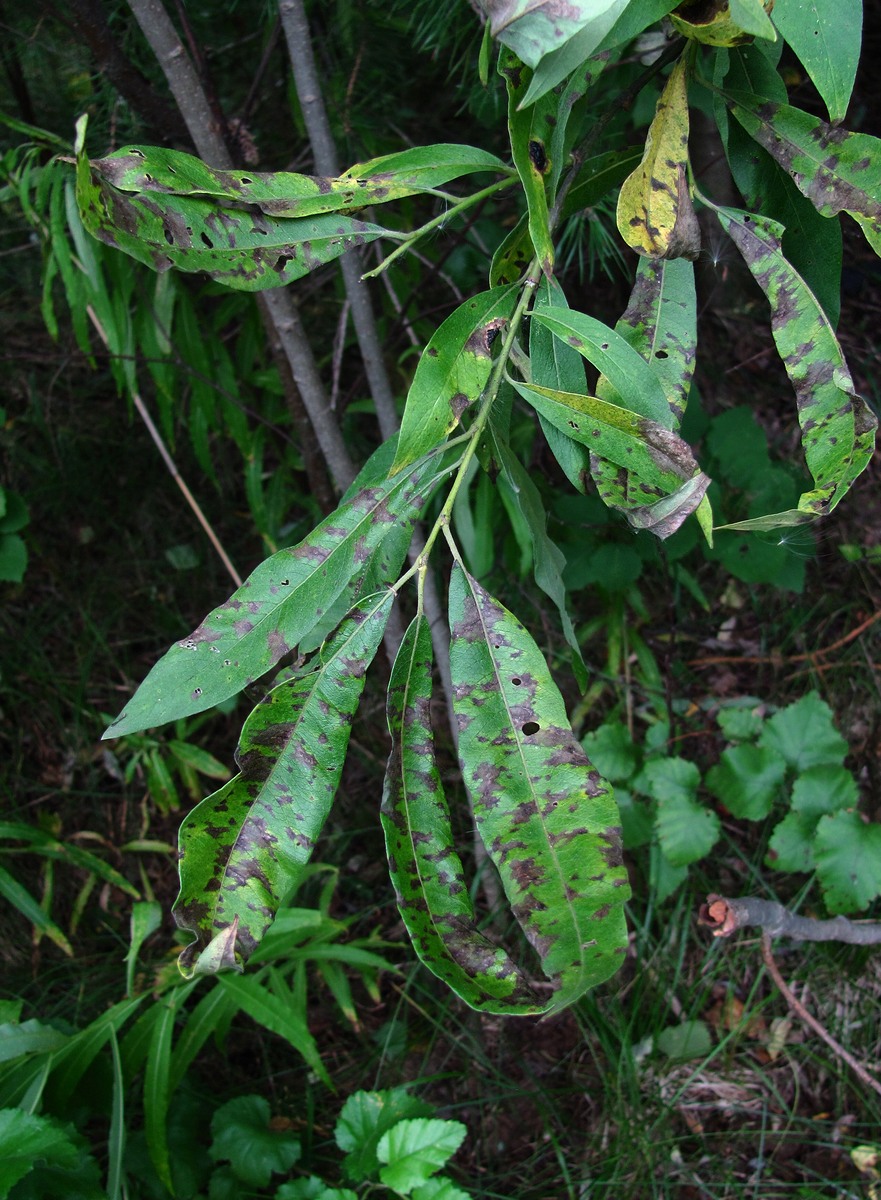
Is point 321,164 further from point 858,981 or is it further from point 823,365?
point 858,981

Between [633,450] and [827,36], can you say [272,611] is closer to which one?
[633,450]

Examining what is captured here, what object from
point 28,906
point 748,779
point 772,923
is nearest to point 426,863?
point 772,923

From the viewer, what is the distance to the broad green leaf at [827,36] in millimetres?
465

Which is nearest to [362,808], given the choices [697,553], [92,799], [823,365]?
[92,799]

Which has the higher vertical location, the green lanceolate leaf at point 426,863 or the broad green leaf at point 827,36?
the broad green leaf at point 827,36

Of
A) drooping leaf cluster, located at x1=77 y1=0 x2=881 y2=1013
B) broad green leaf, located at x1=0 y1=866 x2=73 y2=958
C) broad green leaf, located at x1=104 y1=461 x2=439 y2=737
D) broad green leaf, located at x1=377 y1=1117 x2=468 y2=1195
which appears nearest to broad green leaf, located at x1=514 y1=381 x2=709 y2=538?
drooping leaf cluster, located at x1=77 y1=0 x2=881 y2=1013

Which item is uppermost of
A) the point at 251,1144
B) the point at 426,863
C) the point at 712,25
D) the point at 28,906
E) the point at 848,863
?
the point at 712,25

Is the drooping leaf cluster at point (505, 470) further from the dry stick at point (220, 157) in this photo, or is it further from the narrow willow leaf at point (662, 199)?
the dry stick at point (220, 157)

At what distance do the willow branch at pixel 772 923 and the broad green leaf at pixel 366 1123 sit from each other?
0.43m

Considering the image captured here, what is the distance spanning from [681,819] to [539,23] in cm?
109

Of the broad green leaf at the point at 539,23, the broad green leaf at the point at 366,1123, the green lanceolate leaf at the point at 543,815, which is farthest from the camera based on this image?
the broad green leaf at the point at 366,1123

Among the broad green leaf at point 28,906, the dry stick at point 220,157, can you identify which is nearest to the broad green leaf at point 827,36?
the dry stick at point 220,157

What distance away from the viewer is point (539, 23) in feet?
1.31

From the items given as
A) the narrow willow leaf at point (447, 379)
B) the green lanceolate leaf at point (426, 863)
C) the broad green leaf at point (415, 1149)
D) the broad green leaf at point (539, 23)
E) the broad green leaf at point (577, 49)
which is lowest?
the broad green leaf at point (415, 1149)
